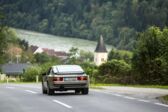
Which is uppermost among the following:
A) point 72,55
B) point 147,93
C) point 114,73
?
point 72,55

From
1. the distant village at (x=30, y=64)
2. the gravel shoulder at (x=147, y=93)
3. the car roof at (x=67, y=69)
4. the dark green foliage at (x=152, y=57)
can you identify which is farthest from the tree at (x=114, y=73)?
the distant village at (x=30, y=64)

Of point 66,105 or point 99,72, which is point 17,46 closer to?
point 99,72

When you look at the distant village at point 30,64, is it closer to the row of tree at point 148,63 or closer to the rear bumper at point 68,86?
the row of tree at point 148,63

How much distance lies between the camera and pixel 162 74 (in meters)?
36.2

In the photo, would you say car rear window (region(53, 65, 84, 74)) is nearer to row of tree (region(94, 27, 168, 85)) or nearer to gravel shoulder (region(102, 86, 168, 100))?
gravel shoulder (region(102, 86, 168, 100))

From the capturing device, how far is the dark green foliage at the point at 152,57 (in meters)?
36.5

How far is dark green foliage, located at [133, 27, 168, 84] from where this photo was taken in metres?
36.5

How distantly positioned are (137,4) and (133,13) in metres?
4.37

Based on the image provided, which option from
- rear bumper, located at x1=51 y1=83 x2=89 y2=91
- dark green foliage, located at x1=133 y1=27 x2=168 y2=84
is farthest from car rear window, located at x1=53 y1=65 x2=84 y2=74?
dark green foliage, located at x1=133 y1=27 x2=168 y2=84

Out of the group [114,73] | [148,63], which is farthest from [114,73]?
[148,63]

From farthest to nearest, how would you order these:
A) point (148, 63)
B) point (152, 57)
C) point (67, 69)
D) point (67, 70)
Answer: point (152, 57) < point (148, 63) < point (67, 69) < point (67, 70)

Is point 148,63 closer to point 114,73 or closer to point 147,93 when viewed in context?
point 114,73

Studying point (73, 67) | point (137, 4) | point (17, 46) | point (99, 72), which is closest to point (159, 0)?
point (137, 4)

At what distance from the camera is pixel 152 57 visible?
38750 mm
